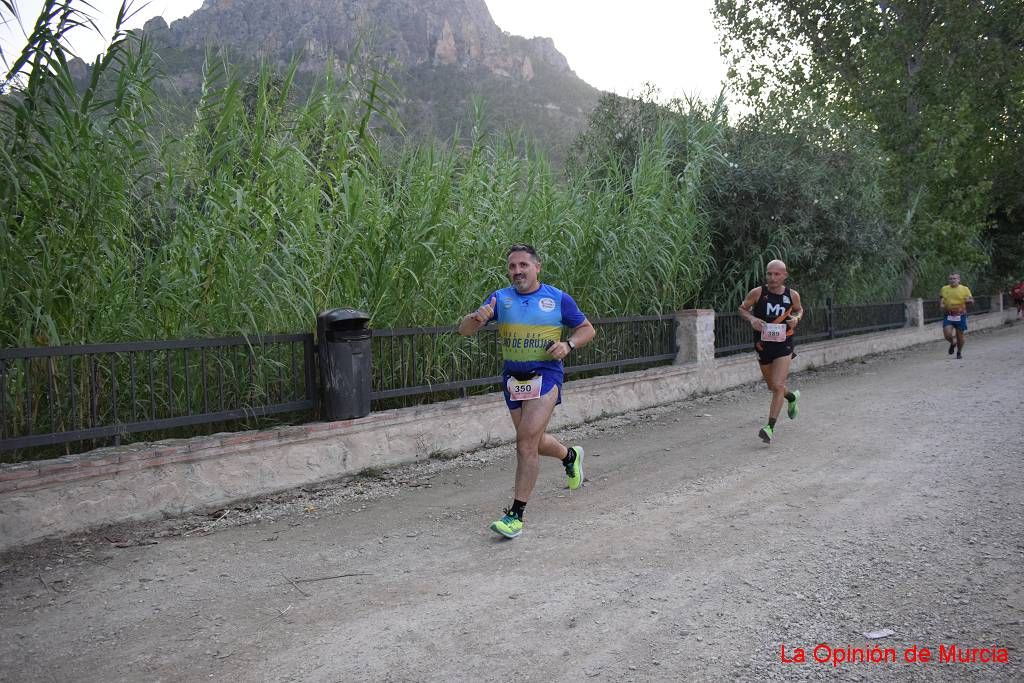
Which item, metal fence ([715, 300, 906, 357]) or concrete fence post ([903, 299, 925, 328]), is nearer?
metal fence ([715, 300, 906, 357])

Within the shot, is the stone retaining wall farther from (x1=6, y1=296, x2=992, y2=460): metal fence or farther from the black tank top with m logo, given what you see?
the black tank top with m logo

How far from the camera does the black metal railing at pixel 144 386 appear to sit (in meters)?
5.05

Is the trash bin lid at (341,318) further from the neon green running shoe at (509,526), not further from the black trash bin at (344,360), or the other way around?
the neon green running shoe at (509,526)

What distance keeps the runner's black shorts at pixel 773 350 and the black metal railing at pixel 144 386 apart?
15.9 feet

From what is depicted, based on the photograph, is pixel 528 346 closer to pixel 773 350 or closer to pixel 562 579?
pixel 562 579

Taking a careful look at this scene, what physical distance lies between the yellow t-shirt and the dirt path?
10.6 m

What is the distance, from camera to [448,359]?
8.01 meters

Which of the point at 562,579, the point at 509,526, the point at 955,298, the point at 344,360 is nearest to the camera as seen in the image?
the point at 562,579

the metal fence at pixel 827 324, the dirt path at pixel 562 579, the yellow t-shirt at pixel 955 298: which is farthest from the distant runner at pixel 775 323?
the yellow t-shirt at pixel 955 298

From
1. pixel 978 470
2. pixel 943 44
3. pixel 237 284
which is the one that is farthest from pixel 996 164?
pixel 237 284

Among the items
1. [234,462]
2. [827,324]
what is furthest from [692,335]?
[234,462]

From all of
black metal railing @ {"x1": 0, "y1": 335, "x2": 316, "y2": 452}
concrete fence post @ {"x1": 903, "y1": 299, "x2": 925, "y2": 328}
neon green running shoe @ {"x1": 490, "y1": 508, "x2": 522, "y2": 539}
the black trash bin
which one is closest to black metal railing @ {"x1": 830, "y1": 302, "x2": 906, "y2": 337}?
concrete fence post @ {"x1": 903, "y1": 299, "x2": 925, "y2": 328}

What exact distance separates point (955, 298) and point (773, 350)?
10638 millimetres

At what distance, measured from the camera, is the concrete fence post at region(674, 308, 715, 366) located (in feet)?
37.8
